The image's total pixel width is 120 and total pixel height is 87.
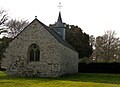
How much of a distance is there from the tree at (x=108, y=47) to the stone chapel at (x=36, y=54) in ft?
104

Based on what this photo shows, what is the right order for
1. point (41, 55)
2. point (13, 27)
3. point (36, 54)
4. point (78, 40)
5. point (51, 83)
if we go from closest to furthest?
point (51, 83) < point (41, 55) < point (36, 54) < point (13, 27) < point (78, 40)

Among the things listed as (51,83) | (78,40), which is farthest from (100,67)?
(51,83)

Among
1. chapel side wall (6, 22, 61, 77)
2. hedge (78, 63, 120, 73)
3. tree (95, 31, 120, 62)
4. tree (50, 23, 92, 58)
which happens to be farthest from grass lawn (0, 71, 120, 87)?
tree (95, 31, 120, 62)

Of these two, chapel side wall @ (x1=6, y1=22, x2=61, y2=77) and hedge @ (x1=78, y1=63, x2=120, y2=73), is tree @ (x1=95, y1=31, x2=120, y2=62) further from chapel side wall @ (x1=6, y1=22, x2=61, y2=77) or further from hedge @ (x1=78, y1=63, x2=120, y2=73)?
→ chapel side wall @ (x1=6, y1=22, x2=61, y2=77)

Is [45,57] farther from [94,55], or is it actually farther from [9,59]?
[94,55]

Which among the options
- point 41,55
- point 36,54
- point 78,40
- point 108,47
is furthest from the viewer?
point 108,47

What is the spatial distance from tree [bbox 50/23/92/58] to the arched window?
85.8 feet

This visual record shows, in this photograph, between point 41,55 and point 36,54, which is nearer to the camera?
point 41,55

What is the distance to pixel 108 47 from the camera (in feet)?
211

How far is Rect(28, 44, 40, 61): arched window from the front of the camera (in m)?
33.6

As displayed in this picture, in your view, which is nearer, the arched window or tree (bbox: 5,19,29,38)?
the arched window

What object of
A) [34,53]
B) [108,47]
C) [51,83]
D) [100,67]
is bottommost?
[51,83]

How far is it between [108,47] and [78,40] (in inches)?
304

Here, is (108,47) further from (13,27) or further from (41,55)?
(41,55)
